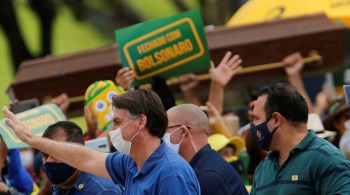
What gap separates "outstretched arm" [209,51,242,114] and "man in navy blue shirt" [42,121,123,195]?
214cm

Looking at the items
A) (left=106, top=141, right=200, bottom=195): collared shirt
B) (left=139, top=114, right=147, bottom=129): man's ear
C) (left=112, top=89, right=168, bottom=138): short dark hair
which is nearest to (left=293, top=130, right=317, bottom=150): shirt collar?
(left=106, top=141, right=200, bottom=195): collared shirt

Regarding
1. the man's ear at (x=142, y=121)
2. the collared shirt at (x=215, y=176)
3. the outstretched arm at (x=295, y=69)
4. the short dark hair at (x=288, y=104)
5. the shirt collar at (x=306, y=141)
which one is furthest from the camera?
the outstretched arm at (x=295, y=69)

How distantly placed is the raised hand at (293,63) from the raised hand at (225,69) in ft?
2.64

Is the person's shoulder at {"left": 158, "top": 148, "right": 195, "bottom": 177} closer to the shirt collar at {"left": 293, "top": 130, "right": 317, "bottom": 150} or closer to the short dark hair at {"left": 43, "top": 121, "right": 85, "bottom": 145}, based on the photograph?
the shirt collar at {"left": 293, "top": 130, "right": 317, "bottom": 150}

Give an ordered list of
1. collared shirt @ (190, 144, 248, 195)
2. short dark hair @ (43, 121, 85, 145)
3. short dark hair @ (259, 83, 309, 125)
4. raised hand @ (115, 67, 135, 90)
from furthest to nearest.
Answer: raised hand @ (115, 67, 135, 90)
short dark hair @ (43, 121, 85, 145)
collared shirt @ (190, 144, 248, 195)
short dark hair @ (259, 83, 309, 125)

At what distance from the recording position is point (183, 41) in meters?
9.21

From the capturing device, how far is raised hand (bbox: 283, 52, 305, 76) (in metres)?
9.99

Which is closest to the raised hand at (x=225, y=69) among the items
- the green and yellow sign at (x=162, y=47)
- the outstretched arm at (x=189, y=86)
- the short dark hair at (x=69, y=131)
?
the green and yellow sign at (x=162, y=47)

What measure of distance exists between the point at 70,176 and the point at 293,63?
353cm

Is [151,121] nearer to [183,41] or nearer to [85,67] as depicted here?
[183,41]

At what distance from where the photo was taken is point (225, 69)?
9.32 metres

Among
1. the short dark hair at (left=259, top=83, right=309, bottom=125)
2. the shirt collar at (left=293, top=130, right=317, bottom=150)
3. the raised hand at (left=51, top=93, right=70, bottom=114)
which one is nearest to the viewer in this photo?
the shirt collar at (left=293, top=130, right=317, bottom=150)

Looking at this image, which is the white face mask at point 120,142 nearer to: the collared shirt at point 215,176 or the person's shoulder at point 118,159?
the person's shoulder at point 118,159

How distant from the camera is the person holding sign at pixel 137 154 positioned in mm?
5875
